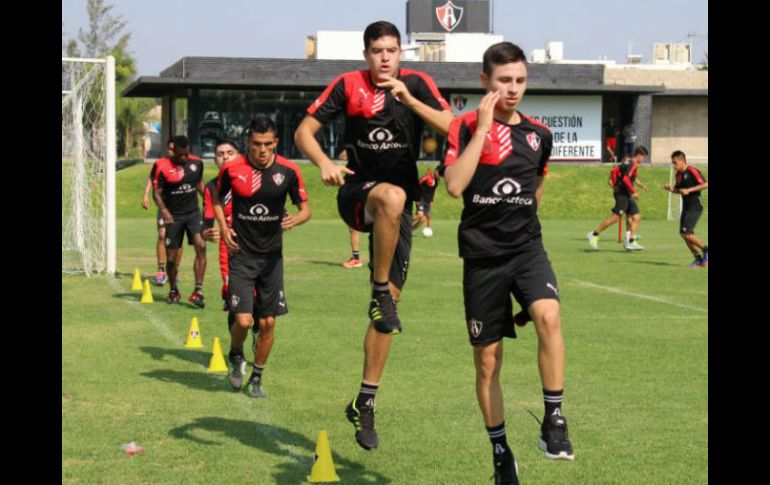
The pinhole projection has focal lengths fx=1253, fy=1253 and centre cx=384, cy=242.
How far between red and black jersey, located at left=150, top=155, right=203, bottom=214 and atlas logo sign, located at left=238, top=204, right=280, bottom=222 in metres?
7.71

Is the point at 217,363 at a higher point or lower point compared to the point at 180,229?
lower

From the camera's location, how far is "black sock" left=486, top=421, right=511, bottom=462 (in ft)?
24.3

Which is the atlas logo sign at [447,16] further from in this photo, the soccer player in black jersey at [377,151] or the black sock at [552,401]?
the black sock at [552,401]

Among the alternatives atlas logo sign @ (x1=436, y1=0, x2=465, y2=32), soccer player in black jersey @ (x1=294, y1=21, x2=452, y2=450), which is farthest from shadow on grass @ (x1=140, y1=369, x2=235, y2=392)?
atlas logo sign @ (x1=436, y1=0, x2=465, y2=32)

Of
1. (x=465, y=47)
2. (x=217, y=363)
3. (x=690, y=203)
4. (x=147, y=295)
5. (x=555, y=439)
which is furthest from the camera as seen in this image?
(x=465, y=47)

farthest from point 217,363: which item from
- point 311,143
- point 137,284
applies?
point 137,284

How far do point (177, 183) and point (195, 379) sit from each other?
7.53 metres

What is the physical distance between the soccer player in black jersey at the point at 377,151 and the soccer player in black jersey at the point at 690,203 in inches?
683

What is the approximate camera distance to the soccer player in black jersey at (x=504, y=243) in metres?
7.20

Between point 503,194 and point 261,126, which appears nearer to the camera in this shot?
point 503,194

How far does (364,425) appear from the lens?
845cm

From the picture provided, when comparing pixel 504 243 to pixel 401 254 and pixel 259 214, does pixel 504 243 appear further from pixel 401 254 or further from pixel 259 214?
pixel 259 214

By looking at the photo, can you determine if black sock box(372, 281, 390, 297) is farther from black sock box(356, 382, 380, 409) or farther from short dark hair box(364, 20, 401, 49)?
short dark hair box(364, 20, 401, 49)
